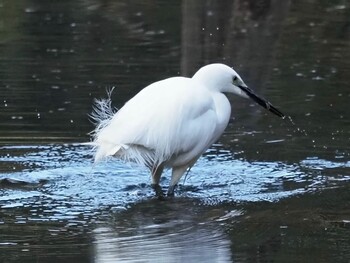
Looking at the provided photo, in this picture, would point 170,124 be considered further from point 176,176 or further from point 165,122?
point 176,176

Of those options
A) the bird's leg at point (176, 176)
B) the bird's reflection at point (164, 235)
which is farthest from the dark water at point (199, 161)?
the bird's leg at point (176, 176)

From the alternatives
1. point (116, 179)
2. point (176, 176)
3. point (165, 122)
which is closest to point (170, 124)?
point (165, 122)

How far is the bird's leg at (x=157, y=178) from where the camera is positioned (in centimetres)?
777

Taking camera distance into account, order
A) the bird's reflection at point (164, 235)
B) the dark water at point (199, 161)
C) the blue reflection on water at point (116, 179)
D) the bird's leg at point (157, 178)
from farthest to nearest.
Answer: the bird's leg at point (157, 178) → the blue reflection on water at point (116, 179) → the dark water at point (199, 161) → the bird's reflection at point (164, 235)

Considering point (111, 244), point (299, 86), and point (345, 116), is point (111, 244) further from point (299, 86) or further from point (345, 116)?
point (299, 86)

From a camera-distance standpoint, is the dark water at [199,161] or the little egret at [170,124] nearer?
the dark water at [199,161]

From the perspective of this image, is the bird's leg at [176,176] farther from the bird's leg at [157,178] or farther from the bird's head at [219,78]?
the bird's head at [219,78]

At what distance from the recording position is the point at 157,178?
7.98 meters

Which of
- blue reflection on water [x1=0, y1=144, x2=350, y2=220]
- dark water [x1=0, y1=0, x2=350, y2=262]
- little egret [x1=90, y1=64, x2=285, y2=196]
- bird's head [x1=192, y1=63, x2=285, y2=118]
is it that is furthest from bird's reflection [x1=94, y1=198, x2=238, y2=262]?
bird's head [x1=192, y1=63, x2=285, y2=118]

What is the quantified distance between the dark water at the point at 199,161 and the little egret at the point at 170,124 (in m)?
0.29

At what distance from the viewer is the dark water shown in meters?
6.32

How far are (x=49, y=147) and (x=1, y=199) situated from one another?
1.56m

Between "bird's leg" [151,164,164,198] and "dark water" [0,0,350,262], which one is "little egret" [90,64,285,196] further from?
"dark water" [0,0,350,262]

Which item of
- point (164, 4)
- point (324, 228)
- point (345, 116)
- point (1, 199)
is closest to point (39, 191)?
point (1, 199)
